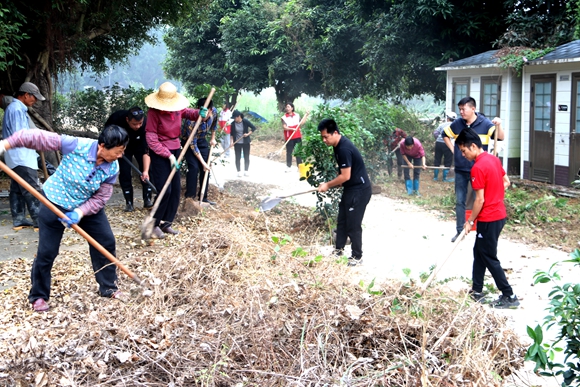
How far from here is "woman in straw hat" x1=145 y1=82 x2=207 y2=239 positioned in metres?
7.45

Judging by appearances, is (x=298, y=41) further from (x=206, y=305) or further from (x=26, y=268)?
(x=206, y=305)

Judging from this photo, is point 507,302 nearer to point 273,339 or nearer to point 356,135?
point 273,339

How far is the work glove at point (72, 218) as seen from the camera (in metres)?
4.68

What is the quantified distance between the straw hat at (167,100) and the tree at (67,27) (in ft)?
7.57

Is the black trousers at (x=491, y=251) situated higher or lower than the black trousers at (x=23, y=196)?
lower

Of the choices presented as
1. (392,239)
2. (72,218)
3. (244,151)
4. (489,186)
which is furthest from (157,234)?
(244,151)

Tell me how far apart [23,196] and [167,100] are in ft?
7.18

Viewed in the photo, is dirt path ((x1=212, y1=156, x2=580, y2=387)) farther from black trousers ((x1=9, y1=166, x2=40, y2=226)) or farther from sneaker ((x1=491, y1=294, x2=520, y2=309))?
black trousers ((x1=9, y1=166, x2=40, y2=226))

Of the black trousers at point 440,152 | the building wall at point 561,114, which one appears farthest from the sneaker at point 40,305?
the building wall at point 561,114

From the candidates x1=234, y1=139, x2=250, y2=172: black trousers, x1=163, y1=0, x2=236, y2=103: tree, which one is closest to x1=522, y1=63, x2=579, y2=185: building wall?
x1=234, y1=139, x2=250, y2=172: black trousers

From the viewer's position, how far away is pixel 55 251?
5.02 meters

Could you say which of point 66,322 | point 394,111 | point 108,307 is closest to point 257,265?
point 108,307

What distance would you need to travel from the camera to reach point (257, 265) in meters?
4.98

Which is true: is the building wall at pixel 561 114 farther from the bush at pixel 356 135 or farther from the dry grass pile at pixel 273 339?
the dry grass pile at pixel 273 339
